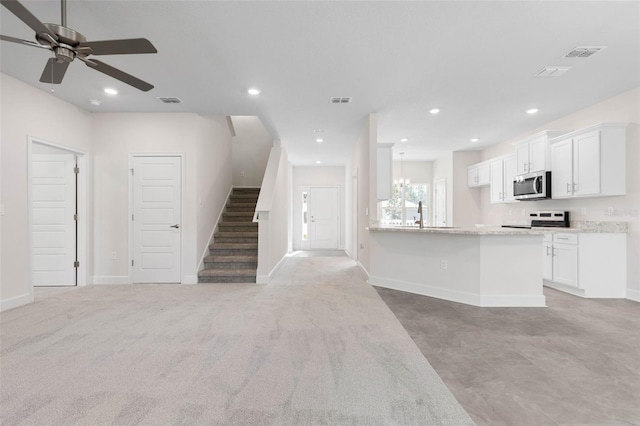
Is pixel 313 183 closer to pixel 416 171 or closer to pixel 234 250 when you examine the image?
pixel 416 171

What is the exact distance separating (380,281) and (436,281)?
94 cm

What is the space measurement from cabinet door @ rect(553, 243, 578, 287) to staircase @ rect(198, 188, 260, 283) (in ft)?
15.8

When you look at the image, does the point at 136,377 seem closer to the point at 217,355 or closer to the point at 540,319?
the point at 217,355

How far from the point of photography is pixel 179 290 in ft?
15.1

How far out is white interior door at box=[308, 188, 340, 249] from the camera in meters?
9.96

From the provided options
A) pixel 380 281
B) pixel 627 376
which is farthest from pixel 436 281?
pixel 627 376

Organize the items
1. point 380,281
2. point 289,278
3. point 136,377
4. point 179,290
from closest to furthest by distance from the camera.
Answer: point 136,377
point 179,290
point 380,281
point 289,278

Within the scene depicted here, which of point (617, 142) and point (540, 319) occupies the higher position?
point (617, 142)

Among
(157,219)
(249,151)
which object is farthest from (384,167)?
(249,151)

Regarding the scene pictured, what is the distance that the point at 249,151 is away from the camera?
868 cm

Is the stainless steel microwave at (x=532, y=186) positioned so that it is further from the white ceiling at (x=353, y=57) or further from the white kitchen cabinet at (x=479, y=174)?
the white kitchen cabinet at (x=479, y=174)

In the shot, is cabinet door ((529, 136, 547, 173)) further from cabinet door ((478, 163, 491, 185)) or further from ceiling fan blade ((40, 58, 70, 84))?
ceiling fan blade ((40, 58, 70, 84))

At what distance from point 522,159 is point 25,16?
22.7 ft

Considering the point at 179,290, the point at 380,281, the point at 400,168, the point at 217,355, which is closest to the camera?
the point at 217,355
